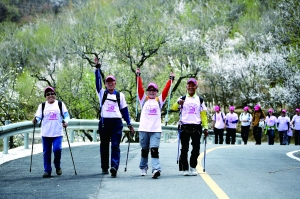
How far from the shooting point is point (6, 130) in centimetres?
1326

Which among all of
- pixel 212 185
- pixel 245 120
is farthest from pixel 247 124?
pixel 212 185

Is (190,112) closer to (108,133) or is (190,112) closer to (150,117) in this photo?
(150,117)

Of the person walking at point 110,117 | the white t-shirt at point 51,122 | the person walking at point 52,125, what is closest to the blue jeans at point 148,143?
the person walking at point 110,117

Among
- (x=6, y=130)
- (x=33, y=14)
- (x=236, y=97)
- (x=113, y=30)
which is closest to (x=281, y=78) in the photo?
(x=236, y=97)

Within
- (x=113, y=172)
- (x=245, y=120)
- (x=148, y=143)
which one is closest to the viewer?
(x=113, y=172)

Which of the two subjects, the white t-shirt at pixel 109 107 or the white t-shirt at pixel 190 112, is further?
the white t-shirt at pixel 109 107

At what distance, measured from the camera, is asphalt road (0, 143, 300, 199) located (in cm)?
760

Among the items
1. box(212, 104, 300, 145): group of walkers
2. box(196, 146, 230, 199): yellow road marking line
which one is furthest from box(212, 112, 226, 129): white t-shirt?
box(196, 146, 230, 199): yellow road marking line

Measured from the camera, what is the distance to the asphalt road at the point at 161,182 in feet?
24.9

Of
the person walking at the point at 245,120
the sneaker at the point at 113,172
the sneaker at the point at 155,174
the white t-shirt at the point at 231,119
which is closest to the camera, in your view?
the sneaker at the point at 155,174

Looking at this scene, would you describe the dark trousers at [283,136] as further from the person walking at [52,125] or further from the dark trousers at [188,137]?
the person walking at [52,125]

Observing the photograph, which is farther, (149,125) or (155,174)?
(149,125)

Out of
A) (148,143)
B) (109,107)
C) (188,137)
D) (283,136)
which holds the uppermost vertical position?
(109,107)

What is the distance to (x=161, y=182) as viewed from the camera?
8.80 metres
